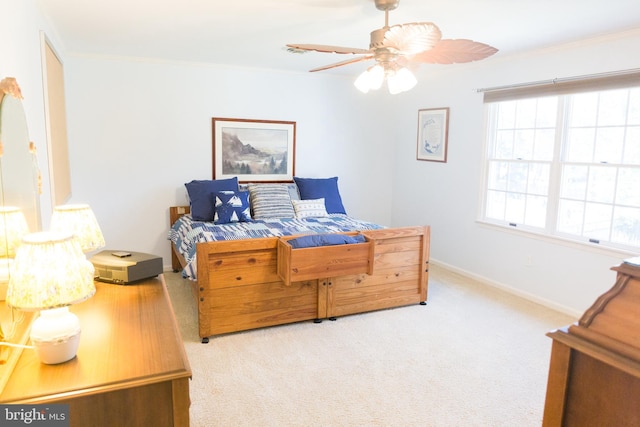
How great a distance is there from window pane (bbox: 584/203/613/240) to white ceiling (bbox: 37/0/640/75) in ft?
4.49

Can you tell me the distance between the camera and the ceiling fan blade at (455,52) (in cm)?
233

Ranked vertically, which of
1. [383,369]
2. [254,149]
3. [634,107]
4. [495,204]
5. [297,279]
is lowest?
[383,369]

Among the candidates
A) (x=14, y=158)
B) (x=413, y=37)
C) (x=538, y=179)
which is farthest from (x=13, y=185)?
(x=538, y=179)

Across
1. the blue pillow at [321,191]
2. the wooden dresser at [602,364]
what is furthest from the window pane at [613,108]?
the wooden dresser at [602,364]

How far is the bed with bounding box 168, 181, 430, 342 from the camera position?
3.12 metres

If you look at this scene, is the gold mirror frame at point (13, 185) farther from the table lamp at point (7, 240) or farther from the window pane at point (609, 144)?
the window pane at point (609, 144)

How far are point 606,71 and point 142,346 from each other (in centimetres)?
380

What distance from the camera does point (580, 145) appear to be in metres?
3.68

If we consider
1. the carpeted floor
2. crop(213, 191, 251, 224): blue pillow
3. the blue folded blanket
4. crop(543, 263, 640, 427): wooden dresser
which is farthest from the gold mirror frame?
crop(213, 191, 251, 224): blue pillow

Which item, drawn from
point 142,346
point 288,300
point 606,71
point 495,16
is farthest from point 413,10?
point 142,346

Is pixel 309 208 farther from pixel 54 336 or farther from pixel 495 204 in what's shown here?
pixel 54 336

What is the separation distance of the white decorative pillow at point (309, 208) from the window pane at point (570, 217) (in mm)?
2292

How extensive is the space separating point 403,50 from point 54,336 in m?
2.04

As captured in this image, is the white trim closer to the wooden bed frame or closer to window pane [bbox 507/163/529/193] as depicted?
window pane [bbox 507/163/529/193]
